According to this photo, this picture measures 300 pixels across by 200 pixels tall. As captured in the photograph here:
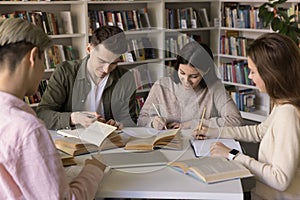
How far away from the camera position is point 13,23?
1.23 metres

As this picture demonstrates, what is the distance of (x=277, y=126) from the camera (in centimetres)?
164

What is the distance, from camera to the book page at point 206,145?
6.04 feet

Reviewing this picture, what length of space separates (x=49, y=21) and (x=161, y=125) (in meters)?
2.09

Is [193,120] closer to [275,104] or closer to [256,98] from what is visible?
[275,104]

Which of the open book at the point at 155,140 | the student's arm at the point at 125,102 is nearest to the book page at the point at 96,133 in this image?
the open book at the point at 155,140

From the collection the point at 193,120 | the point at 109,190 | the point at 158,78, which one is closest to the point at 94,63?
the point at 158,78

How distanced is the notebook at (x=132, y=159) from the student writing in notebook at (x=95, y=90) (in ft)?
1.01

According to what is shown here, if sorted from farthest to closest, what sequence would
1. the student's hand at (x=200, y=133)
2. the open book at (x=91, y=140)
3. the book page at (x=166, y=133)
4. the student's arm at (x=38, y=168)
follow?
the student's hand at (x=200, y=133) → the book page at (x=166, y=133) → the open book at (x=91, y=140) → the student's arm at (x=38, y=168)

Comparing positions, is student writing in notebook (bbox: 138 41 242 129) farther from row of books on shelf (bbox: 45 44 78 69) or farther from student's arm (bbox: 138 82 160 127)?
row of books on shelf (bbox: 45 44 78 69)

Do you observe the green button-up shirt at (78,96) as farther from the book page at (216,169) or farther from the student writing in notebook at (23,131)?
the student writing in notebook at (23,131)

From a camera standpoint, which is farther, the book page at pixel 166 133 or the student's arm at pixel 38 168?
the book page at pixel 166 133

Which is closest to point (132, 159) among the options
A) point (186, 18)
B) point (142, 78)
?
point (142, 78)

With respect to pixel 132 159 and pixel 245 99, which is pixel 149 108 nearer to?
pixel 132 159

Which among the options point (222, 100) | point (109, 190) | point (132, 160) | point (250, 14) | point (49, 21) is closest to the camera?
point (109, 190)
